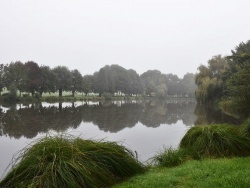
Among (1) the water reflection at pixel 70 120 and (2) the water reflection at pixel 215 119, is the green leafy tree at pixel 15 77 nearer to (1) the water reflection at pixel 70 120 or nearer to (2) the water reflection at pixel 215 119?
(1) the water reflection at pixel 70 120

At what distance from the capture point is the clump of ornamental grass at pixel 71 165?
4879mm

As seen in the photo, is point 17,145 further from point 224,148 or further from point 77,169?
point 224,148

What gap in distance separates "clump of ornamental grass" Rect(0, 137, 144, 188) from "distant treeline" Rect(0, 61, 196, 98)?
2042 inches

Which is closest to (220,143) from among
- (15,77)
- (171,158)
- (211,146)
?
(211,146)

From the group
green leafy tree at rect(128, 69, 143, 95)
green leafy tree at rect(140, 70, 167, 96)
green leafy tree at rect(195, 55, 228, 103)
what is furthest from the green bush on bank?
green leafy tree at rect(140, 70, 167, 96)

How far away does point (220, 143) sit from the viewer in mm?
8125

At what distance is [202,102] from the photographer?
4600 cm

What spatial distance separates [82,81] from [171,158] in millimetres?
73470

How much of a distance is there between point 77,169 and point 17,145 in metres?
7.81

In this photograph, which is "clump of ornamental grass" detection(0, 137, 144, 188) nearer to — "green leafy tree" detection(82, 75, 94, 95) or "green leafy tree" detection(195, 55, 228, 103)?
"green leafy tree" detection(195, 55, 228, 103)

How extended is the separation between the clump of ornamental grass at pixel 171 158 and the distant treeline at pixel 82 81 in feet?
Answer: 168

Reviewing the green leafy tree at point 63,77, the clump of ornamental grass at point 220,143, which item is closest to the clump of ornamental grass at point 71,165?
the clump of ornamental grass at point 220,143

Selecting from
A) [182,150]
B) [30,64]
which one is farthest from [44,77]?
[182,150]

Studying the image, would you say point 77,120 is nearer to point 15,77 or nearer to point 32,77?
point 15,77
